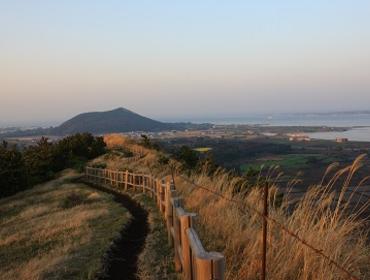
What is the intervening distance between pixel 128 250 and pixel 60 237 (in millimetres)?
3351

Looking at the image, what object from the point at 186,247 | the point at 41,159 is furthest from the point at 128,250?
the point at 41,159

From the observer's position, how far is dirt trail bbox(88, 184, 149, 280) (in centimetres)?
882

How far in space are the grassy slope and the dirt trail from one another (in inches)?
8.4

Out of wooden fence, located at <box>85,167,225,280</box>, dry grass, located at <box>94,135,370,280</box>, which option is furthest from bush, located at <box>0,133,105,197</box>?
dry grass, located at <box>94,135,370,280</box>

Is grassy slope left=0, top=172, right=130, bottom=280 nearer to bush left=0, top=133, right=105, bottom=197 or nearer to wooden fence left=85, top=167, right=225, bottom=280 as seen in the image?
wooden fence left=85, top=167, right=225, bottom=280

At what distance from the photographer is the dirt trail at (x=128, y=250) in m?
8.82

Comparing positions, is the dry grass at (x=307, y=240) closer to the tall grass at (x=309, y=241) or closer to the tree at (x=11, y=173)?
the tall grass at (x=309, y=241)

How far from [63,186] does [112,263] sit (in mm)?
20985

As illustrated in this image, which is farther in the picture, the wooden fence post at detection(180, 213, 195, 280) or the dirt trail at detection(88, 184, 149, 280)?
the dirt trail at detection(88, 184, 149, 280)

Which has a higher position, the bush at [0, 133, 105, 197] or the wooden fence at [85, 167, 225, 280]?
the wooden fence at [85, 167, 225, 280]

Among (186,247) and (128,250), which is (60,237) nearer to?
(128,250)

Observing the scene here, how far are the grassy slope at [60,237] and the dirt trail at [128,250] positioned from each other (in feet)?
0.70

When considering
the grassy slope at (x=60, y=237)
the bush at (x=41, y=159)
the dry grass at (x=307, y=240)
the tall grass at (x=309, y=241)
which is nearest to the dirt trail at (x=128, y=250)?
the grassy slope at (x=60, y=237)

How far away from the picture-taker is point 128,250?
1077 centimetres
